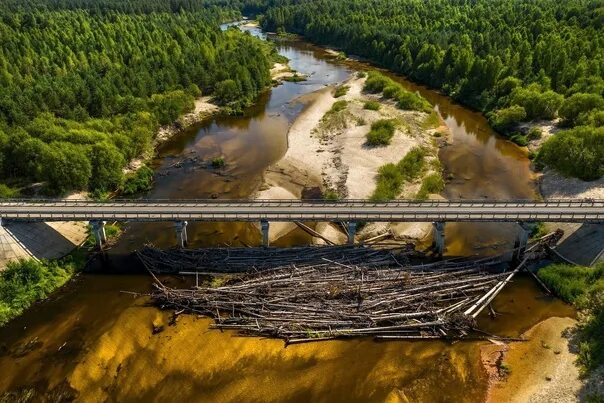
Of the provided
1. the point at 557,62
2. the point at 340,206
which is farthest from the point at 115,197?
the point at 557,62

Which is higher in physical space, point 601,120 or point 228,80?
point 601,120

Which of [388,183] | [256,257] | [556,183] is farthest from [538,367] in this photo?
[556,183]

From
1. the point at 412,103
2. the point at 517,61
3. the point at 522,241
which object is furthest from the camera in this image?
the point at 517,61

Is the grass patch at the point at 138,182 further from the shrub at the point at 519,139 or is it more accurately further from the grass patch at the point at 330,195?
the shrub at the point at 519,139

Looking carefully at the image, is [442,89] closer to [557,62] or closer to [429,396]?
[557,62]

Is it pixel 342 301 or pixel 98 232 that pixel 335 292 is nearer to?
pixel 342 301
